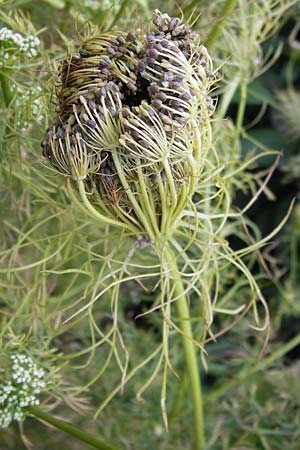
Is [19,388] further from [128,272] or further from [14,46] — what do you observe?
[14,46]

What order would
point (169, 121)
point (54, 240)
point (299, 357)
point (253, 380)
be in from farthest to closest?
point (299, 357) < point (253, 380) < point (54, 240) < point (169, 121)

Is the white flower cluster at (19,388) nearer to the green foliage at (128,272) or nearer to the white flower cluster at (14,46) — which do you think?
the green foliage at (128,272)

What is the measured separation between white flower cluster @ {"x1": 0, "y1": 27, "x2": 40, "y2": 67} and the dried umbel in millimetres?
65

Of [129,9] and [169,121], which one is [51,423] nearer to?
[169,121]

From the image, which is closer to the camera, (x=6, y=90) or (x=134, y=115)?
(x=134, y=115)

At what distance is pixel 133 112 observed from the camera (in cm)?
31

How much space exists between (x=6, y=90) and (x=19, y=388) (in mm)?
169

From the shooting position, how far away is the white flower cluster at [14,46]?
382 mm

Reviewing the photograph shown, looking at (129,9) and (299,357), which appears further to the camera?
(299,357)

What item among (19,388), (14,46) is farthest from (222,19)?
(19,388)

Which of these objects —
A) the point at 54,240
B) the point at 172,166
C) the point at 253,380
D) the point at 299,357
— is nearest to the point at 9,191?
the point at 54,240

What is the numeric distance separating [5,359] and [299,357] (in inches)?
19.0

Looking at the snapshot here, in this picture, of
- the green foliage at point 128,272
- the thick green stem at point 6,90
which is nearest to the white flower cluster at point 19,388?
the green foliage at point 128,272

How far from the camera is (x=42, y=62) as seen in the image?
15.9 inches
